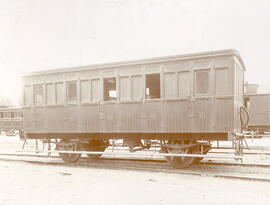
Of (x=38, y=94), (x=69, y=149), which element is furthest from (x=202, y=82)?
(x=38, y=94)

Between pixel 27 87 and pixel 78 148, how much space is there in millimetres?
3295

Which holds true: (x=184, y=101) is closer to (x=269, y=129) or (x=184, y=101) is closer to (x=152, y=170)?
(x=152, y=170)

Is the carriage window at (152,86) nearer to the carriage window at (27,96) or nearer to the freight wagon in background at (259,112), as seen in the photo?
the carriage window at (27,96)

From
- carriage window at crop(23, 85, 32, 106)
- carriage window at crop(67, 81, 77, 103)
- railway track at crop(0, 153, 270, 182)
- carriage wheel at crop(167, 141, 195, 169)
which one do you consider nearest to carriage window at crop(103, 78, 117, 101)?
carriage window at crop(67, 81, 77, 103)

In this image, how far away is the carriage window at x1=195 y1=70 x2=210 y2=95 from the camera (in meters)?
9.09

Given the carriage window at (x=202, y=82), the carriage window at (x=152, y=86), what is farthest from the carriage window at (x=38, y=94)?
the carriage window at (x=202, y=82)

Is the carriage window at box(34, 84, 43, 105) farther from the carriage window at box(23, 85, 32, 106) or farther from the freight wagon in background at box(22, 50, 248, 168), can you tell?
the carriage window at box(23, 85, 32, 106)

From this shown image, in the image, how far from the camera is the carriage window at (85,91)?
1075 cm

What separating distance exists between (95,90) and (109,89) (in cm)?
51

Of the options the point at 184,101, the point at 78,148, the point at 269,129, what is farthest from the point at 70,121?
the point at 269,129

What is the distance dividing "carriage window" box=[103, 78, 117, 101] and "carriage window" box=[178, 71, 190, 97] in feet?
7.72

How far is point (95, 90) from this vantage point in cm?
1061

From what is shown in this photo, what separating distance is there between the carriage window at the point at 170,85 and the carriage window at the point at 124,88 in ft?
4.35

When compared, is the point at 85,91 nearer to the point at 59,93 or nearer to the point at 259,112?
the point at 59,93
